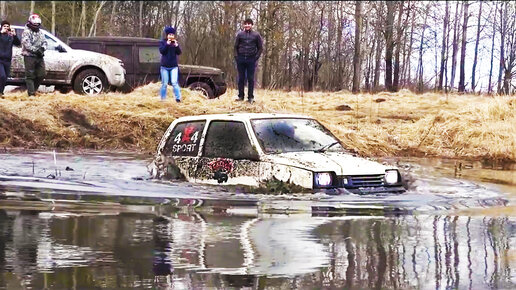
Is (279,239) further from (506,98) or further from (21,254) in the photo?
(506,98)

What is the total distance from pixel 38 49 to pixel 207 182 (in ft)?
28.9

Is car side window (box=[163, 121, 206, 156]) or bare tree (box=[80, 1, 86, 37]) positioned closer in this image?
car side window (box=[163, 121, 206, 156])

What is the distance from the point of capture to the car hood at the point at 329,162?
9953 mm

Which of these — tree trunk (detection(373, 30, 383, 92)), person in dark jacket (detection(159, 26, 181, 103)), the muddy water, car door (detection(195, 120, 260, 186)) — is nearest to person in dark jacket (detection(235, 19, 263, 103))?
person in dark jacket (detection(159, 26, 181, 103))

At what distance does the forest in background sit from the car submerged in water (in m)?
15.0

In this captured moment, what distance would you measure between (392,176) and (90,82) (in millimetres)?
11920

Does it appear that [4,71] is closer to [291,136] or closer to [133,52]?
[133,52]

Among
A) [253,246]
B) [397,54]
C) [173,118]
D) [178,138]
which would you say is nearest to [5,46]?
[173,118]

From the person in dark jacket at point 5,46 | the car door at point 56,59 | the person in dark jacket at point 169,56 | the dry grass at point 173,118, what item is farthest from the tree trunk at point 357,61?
the person in dark jacket at point 5,46

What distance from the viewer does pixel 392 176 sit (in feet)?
34.2

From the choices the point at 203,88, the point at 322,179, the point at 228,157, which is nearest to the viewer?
the point at 322,179

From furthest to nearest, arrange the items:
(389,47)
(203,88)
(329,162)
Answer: (389,47) < (203,88) < (329,162)

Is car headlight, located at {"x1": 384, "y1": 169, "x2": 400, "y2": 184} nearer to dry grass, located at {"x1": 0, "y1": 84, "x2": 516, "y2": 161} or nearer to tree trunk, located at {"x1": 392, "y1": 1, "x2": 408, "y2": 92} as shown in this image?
dry grass, located at {"x1": 0, "y1": 84, "x2": 516, "y2": 161}

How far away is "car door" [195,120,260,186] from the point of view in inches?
416
